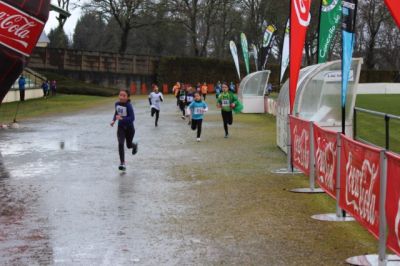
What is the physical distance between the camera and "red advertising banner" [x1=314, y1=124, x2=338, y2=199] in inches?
333

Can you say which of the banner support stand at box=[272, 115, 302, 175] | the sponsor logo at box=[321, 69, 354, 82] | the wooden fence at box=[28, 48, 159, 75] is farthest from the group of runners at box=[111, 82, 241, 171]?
the wooden fence at box=[28, 48, 159, 75]

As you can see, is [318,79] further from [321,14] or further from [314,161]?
[314,161]

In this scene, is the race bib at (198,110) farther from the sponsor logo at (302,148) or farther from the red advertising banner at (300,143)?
the sponsor logo at (302,148)

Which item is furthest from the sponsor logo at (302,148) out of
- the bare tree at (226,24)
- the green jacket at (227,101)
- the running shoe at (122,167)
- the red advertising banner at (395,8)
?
the bare tree at (226,24)

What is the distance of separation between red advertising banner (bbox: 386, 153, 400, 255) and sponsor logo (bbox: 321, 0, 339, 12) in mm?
9943

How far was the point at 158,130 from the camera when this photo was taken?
23422 mm

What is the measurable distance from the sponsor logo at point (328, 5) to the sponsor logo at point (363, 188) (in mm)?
8571

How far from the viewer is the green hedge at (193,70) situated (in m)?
70.6

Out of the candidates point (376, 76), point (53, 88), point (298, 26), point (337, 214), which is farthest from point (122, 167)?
point (376, 76)

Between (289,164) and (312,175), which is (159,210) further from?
(289,164)

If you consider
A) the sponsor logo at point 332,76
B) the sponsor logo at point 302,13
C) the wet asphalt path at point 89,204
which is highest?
the sponsor logo at point 302,13

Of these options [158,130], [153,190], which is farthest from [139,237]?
[158,130]

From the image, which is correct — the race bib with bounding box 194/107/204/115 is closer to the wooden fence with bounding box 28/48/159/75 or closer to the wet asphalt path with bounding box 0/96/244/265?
the wet asphalt path with bounding box 0/96/244/265

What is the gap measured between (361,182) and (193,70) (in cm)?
6590
